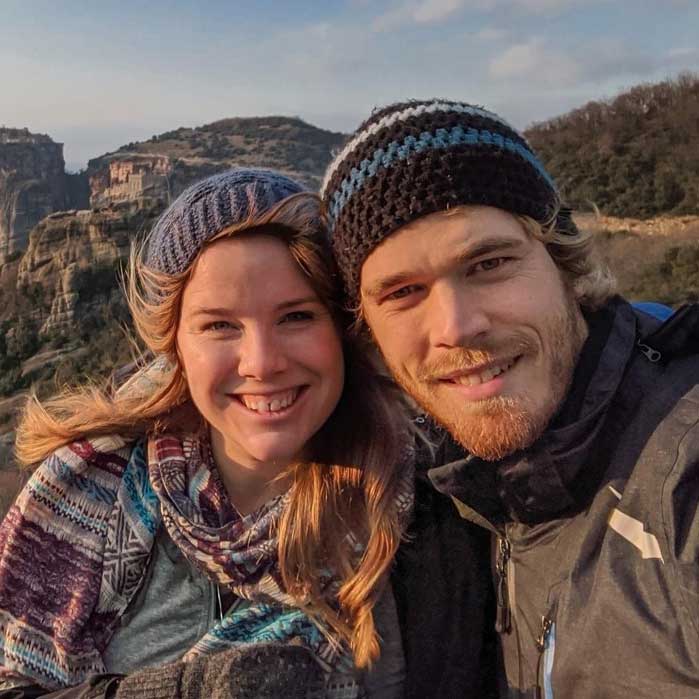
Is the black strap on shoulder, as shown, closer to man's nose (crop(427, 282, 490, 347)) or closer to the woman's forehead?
man's nose (crop(427, 282, 490, 347))

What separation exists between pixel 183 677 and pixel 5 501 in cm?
151

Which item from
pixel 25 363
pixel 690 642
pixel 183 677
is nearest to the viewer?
pixel 690 642

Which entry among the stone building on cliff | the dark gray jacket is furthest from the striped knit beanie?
the stone building on cliff

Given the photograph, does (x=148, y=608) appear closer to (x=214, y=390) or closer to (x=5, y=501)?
(x=214, y=390)

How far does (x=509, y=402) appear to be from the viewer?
1.79 meters

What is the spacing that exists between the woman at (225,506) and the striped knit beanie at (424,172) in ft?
0.66

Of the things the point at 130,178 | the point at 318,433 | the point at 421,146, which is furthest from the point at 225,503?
the point at 130,178

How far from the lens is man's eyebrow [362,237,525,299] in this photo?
5.87 ft

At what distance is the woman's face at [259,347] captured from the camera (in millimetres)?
1963

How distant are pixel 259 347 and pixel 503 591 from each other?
965 mm

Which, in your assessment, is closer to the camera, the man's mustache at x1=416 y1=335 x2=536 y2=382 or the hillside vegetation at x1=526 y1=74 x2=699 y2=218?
the man's mustache at x1=416 y1=335 x2=536 y2=382

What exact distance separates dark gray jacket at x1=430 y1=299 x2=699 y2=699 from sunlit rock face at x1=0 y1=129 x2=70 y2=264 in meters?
52.5

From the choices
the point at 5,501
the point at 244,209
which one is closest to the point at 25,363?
the point at 5,501

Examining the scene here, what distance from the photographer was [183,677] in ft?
5.80
